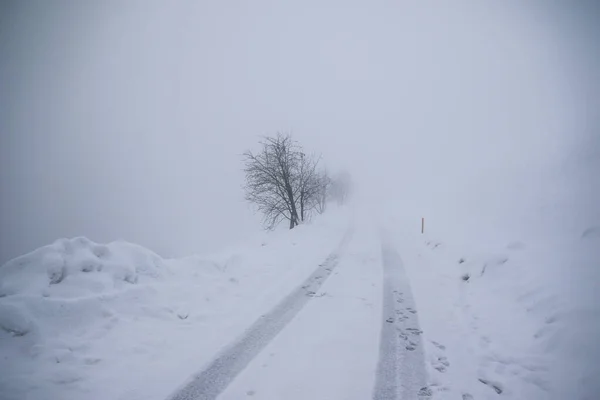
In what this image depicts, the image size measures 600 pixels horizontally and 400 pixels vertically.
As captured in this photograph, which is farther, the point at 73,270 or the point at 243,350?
the point at 73,270

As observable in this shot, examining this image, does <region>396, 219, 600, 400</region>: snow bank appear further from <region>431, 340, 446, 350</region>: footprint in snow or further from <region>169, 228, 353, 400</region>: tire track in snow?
<region>169, 228, 353, 400</region>: tire track in snow

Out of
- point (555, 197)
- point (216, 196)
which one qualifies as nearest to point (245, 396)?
point (555, 197)

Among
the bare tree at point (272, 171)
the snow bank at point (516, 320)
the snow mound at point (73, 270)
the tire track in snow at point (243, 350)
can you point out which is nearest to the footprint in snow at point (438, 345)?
the snow bank at point (516, 320)

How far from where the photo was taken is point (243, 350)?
4922mm

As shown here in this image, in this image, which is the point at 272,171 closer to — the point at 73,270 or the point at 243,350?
the point at 73,270

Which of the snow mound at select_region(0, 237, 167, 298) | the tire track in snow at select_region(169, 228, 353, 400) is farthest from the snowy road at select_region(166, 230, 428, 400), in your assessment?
the snow mound at select_region(0, 237, 167, 298)

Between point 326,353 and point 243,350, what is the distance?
1.65 m

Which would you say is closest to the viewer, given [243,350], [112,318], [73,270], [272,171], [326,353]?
[326,353]

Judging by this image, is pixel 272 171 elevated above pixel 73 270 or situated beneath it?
elevated above

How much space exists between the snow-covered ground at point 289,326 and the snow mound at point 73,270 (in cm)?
3

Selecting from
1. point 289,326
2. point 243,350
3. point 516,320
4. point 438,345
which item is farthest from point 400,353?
point 516,320

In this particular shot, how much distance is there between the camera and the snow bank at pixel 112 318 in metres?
3.99

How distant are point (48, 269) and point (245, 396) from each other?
5.55 m

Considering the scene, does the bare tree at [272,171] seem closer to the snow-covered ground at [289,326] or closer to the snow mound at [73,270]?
the snow-covered ground at [289,326]
